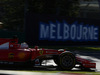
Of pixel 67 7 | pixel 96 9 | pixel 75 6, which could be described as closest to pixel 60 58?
pixel 67 7

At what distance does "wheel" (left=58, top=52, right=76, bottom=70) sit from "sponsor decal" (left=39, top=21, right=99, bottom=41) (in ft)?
56.2

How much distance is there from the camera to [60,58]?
31.7ft

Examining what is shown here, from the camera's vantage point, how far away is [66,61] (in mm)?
9766

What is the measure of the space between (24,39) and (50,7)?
758cm

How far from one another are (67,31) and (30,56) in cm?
1946

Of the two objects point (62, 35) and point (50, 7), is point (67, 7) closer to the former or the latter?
point (50, 7)

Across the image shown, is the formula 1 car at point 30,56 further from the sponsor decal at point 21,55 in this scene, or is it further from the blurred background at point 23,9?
the blurred background at point 23,9

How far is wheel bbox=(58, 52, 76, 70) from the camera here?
382 inches

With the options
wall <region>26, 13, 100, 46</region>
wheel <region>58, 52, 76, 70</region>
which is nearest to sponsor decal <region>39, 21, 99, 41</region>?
wall <region>26, 13, 100, 46</region>

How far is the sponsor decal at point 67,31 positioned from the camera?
27.1 meters

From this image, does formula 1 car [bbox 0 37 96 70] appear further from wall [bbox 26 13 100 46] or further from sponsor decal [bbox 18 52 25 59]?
wall [bbox 26 13 100 46]

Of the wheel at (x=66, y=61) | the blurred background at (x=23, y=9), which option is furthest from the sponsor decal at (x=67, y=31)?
the wheel at (x=66, y=61)

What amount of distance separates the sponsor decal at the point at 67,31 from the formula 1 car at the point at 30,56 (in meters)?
17.0

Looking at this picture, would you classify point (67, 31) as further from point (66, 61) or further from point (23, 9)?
Answer: point (66, 61)
